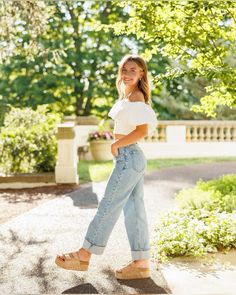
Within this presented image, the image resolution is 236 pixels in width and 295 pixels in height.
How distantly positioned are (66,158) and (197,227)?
5297 mm

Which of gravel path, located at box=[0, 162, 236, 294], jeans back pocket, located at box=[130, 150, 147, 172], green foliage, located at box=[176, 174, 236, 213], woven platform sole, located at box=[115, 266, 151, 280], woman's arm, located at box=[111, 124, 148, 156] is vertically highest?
woman's arm, located at box=[111, 124, 148, 156]

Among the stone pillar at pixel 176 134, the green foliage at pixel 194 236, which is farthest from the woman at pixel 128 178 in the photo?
the stone pillar at pixel 176 134

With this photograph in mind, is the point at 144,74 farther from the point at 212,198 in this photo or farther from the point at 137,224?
the point at 212,198

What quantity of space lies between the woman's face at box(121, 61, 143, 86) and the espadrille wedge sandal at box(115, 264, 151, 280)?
4.74ft

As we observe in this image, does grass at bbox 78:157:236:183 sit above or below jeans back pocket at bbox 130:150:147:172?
below

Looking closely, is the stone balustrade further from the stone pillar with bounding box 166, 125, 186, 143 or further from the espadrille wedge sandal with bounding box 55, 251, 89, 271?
the espadrille wedge sandal with bounding box 55, 251, 89, 271

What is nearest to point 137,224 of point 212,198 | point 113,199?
point 113,199

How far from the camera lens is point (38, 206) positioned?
7922mm

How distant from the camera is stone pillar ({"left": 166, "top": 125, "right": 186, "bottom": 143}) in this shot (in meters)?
15.6

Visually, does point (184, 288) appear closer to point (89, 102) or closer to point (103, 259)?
point (103, 259)

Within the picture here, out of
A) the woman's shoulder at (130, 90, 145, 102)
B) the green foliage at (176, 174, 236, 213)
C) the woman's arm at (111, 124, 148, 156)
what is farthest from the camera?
the green foliage at (176, 174, 236, 213)

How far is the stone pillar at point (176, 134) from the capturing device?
15.6 meters

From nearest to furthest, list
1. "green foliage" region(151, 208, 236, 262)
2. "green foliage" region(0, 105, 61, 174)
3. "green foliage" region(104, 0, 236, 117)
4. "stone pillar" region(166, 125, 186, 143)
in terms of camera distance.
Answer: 1. "green foliage" region(151, 208, 236, 262)
2. "green foliage" region(104, 0, 236, 117)
3. "green foliage" region(0, 105, 61, 174)
4. "stone pillar" region(166, 125, 186, 143)

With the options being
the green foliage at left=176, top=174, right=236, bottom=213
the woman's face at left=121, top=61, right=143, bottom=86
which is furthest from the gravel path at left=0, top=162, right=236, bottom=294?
the woman's face at left=121, top=61, right=143, bottom=86
